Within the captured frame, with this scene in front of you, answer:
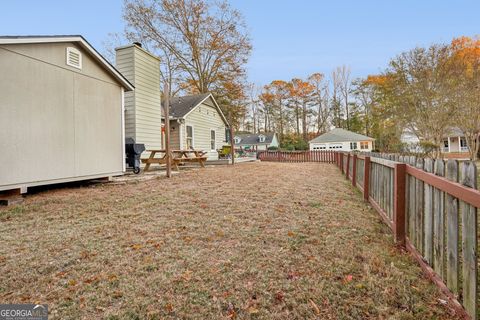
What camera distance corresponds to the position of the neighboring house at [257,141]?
42688 mm

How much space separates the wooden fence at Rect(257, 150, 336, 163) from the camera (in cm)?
2070

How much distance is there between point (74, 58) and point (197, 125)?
9.06m

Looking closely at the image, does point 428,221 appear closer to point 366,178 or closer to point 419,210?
point 419,210

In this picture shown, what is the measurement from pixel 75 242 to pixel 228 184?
401 cm

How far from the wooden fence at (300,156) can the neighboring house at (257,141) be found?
56.2ft

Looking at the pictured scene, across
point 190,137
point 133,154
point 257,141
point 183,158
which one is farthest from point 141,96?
point 257,141

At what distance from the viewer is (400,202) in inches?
114

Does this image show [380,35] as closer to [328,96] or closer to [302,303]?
[328,96]

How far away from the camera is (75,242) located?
3.06m

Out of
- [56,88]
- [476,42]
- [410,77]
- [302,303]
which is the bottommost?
[302,303]

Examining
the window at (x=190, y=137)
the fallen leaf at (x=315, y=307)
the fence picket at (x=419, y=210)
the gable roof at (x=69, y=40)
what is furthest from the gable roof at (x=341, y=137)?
the fallen leaf at (x=315, y=307)

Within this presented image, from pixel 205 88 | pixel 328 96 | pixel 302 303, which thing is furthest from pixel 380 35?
pixel 302 303

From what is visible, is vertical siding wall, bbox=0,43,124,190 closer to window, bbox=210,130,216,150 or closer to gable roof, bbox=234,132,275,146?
window, bbox=210,130,216,150

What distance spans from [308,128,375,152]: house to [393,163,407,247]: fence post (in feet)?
103
